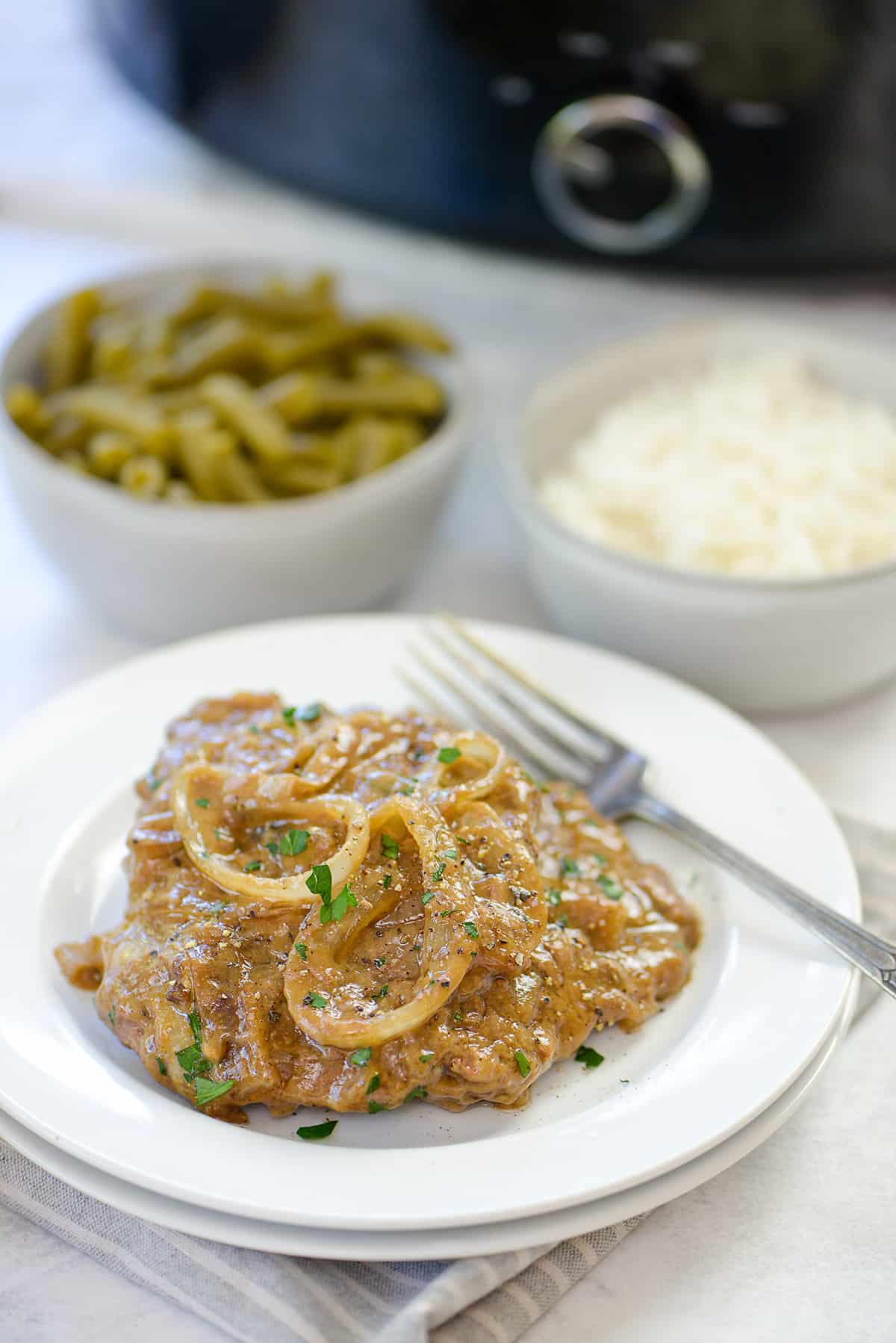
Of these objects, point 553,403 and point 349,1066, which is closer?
point 349,1066

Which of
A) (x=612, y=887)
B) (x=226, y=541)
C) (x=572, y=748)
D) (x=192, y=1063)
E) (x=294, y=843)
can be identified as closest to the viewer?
(x=192, y=1063)

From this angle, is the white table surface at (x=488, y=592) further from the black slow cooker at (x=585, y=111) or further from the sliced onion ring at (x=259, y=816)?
the sliced onion ring at (x=259, y=816)

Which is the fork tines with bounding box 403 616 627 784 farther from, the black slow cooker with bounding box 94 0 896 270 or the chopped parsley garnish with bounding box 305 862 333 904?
the black slow cooker with bounding box 94 0 896 270

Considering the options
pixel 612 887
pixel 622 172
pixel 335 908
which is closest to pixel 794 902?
pixel 612 887

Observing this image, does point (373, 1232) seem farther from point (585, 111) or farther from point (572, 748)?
point (585, 111)

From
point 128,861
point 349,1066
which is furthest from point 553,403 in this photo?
point 349,1066

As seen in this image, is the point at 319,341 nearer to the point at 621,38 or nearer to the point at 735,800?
the point at 621,38
